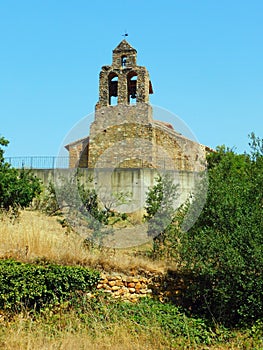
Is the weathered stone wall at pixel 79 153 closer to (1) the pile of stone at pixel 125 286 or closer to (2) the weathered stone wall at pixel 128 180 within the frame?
(2) the weathered stone wall at pixel 128 180

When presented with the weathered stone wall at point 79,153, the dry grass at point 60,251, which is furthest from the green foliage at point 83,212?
the weathered stone wall at point 79,153

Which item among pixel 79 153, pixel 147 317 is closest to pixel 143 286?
pixel 147 317

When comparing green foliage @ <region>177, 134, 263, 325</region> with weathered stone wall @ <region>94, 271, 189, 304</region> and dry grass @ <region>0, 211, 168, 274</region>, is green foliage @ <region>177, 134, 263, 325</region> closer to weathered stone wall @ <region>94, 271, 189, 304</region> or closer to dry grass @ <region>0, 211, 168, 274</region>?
weathered stone wall @ <region>94, 271, 189, 304</region>

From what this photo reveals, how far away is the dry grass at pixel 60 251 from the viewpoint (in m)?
10.6

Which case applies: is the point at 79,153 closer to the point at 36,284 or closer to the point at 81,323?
the point at 36,284

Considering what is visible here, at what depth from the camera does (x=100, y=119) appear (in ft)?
84.0

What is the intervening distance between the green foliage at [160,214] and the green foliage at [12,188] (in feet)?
13.5

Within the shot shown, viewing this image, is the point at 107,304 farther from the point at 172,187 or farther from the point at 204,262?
the point at 172,187

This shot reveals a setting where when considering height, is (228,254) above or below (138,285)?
above

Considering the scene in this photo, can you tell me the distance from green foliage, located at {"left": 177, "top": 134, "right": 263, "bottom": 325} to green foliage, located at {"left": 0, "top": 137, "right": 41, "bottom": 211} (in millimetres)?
6009

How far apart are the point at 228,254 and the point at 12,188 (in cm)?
776

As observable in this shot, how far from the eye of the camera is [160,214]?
1380cm

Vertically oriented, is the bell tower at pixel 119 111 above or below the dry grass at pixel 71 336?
above

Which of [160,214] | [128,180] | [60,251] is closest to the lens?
[60,251]
